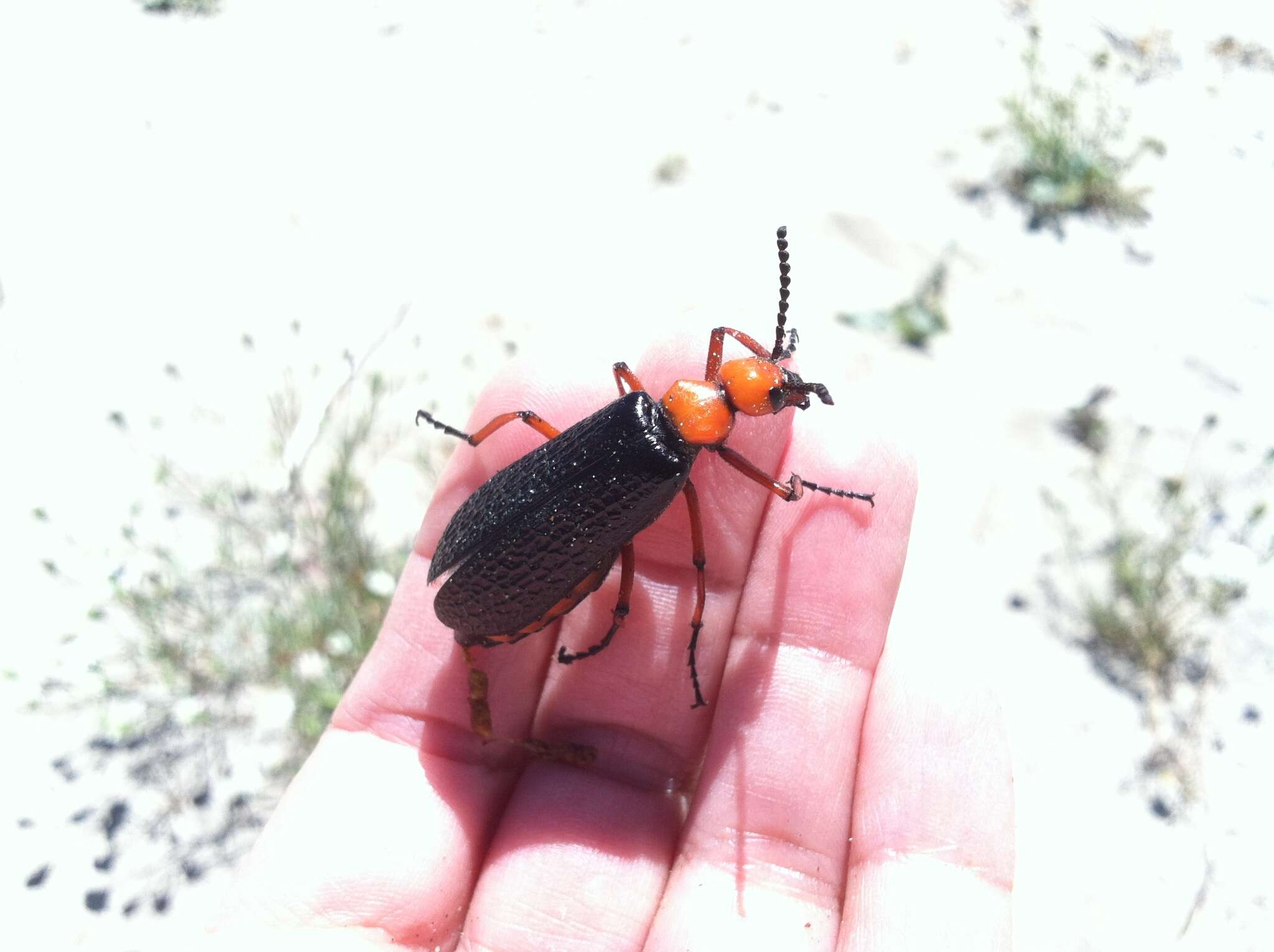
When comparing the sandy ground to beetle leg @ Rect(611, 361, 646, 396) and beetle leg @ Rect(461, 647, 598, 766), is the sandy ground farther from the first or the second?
beetle leg @ Rect(461, 647, 598, 766)

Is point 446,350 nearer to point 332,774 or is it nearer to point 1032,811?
point 332,774

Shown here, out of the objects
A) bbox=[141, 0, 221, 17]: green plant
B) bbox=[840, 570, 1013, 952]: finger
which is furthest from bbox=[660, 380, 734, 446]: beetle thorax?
bbox=[141, 0, 221, 17]: green plant

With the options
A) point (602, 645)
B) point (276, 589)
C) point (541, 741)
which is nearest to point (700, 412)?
point (602, 645)

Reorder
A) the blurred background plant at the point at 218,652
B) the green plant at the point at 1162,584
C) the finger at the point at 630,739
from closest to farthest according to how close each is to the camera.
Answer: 1. the finger at the point at 630,739
2. the blurred background plant at the point at 218,652
3. the green plant at the point at 1162,584

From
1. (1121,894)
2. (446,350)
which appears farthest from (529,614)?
(1121,894)

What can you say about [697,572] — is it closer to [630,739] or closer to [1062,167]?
[630,739]

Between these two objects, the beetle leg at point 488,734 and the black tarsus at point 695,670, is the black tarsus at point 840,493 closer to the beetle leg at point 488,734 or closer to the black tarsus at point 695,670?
the black tarsus at point 695,670

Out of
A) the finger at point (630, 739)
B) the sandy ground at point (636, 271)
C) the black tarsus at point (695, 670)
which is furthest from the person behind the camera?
the sandy ground at point (636, 271)

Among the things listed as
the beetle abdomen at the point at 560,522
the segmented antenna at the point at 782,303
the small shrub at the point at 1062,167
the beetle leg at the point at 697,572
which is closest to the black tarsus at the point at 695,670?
the beetle leg at the point at 697,572
